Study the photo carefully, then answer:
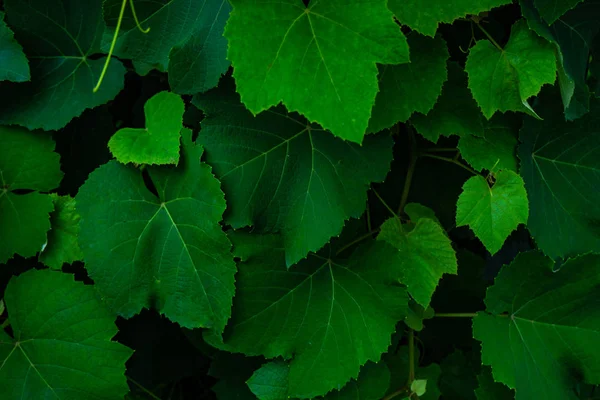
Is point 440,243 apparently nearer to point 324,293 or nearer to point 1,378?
point 324,293

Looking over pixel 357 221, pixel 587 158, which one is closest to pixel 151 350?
pixel 357 221

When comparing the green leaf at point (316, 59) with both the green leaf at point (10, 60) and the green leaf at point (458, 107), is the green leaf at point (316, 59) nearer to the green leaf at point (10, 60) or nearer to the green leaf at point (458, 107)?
the green leaf at point (458, 107)

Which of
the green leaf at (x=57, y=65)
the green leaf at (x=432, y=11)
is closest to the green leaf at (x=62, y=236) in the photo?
the green leaf at (x=57, y=65)

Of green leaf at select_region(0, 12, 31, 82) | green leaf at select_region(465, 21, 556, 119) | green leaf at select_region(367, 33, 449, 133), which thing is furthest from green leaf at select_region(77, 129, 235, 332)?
green leaf at select_region(465, 21, 556, 119)

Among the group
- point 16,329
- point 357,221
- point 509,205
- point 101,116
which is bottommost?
point 16,329

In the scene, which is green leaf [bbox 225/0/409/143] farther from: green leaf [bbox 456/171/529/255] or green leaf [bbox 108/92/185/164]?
green leaf [bbox 456/171/529/255]

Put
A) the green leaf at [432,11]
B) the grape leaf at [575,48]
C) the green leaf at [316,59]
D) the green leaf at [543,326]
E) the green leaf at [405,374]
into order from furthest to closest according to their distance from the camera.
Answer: the green leaf at [405,374], the green leaf at [543,326], the grape leaf at [575,48], the green leaf at [432,11], the green leaf at [316,59]
